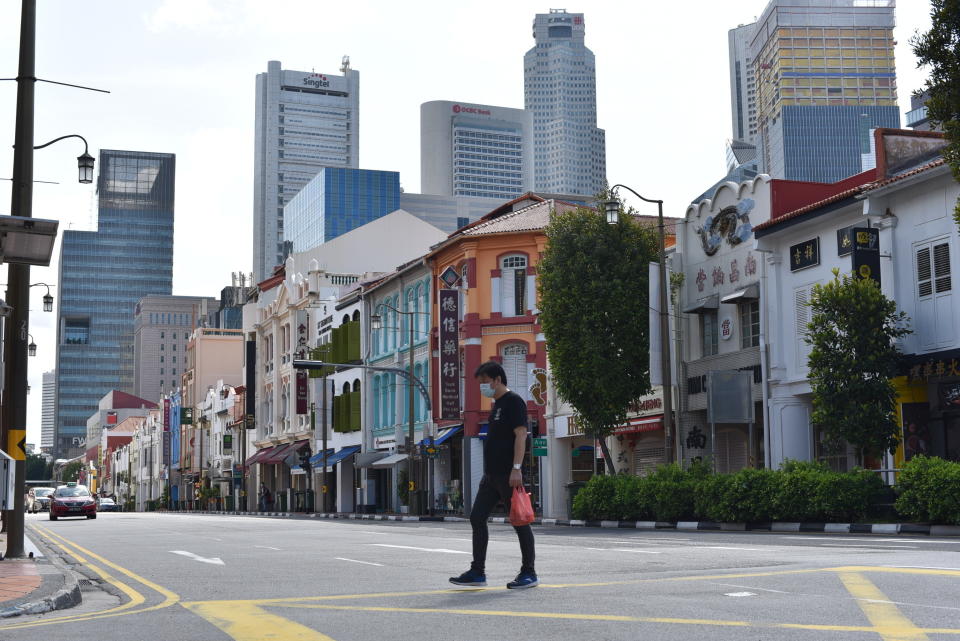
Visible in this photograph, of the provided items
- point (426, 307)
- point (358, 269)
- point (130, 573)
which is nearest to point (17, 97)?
point (130, 573)

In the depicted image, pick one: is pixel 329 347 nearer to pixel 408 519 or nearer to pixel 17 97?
pixel 408 519

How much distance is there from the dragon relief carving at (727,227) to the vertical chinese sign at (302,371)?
3377cm

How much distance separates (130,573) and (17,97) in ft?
21.0

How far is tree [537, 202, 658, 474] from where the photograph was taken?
35312mm

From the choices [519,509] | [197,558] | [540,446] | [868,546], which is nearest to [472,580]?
[519,509]

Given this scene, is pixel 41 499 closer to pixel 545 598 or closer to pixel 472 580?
pixel 472 580

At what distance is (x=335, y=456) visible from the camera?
61906mm

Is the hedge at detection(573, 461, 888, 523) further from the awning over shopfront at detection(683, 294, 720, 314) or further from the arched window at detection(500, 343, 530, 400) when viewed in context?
the arched window at detection(500, 343, 530, 400)

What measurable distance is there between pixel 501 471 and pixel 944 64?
8739 mm

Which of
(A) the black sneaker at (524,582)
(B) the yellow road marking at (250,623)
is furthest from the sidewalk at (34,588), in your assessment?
(A) the black sneaker at (524,582)

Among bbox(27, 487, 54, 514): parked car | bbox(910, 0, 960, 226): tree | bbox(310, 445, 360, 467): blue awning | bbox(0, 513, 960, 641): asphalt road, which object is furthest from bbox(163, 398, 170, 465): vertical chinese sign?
bbox(910, 0, 960, 226): tree

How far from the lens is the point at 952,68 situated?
1561 cm

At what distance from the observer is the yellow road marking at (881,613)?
288 inches

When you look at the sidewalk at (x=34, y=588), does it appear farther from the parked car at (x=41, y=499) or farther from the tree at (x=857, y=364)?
the parked car at (x=41, y=499)
